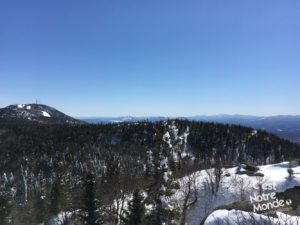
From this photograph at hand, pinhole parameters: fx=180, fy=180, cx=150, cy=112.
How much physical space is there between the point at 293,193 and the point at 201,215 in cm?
1481

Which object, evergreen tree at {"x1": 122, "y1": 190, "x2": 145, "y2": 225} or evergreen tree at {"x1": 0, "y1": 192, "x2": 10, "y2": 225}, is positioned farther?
evergreen tree at {"x1": 0, "y1": 192, "x2": 10, "y2": 225}

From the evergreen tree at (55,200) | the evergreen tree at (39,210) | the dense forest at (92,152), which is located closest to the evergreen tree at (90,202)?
the dense forest at (92,152)

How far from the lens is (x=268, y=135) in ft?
509

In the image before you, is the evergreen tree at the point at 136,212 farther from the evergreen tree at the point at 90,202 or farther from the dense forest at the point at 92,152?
the dense forest at the point at 92,152

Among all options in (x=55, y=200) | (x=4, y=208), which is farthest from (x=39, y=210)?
(x=55, y=200)

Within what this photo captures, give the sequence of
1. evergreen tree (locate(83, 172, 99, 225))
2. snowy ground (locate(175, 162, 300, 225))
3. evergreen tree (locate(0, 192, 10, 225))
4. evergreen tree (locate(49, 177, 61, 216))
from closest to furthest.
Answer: evergreen tree (locate(83, 172, 99, 225)), snowy ground (locate(175, 162, 300, 225)), evergreen tree (locate(49, 177, 61, 216)), evergreen tree (locate(0, 192, 10, 225))

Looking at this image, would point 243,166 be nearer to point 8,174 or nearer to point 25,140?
point 8,174

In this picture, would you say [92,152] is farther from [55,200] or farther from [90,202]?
[90,202]

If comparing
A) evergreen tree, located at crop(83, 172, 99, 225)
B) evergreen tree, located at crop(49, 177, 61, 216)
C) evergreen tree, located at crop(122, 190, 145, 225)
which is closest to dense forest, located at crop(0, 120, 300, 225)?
evergreen tree, located at crop(49, 177, 61, 216)

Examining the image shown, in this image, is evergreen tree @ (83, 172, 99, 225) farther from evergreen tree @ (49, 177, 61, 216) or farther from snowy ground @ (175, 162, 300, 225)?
evergreen tree @ (49, 177, 61, 216)

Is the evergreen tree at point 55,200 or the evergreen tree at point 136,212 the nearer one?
the evergreen tree at point 136,212

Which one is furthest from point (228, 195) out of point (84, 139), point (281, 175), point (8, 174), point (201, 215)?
point (84, 139)

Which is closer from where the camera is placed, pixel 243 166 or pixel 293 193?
pixel 293 193

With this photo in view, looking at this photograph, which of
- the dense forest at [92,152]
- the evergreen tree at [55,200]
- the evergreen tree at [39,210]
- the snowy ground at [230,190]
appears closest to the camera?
the snowy ground at [230,190]
